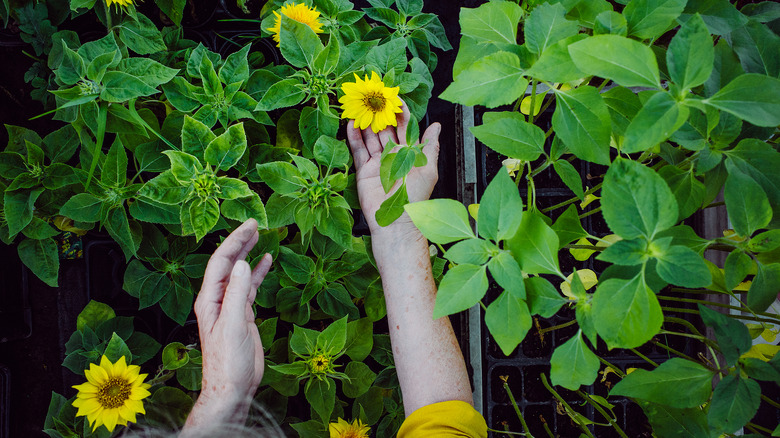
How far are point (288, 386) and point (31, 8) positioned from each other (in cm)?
102

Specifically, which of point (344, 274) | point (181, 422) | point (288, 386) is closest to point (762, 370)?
point (344, 274)

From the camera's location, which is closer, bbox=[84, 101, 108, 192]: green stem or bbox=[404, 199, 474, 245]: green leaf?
bbox=[404, 199, 474, 245]: green leaf

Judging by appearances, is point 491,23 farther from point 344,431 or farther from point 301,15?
point 344,431

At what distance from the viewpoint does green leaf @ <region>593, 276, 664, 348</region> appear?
1.65 ft

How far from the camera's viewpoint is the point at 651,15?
1.93 feet

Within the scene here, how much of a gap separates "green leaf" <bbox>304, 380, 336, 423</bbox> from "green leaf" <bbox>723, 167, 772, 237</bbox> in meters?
0.82

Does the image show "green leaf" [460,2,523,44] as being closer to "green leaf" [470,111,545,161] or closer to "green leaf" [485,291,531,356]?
"green leaf" [470,111,545,161]

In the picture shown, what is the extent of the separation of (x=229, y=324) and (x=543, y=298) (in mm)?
572

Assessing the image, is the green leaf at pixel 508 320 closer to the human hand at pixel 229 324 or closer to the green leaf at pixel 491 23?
the green leaf at pixel 491 23

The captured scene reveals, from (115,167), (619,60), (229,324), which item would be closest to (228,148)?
(115,167)

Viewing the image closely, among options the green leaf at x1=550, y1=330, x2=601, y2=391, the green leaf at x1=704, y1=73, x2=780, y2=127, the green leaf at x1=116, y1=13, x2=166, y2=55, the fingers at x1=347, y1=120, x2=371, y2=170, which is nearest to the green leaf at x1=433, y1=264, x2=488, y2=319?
the green leaf at x1=550, y1=330, x2=601, y2=391

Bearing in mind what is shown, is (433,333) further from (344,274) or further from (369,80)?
(369,80)

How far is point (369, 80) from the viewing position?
922mm

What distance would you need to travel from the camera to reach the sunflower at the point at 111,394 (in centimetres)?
88
